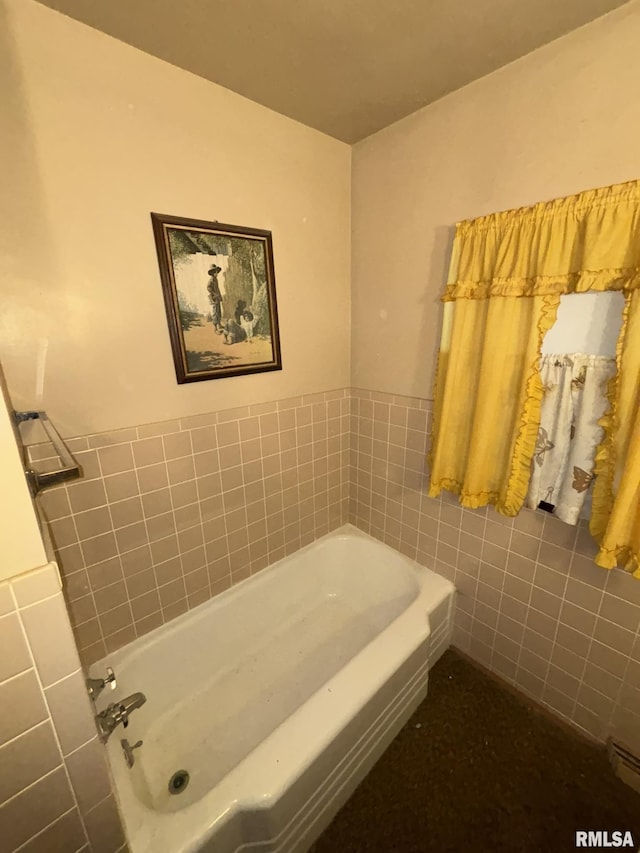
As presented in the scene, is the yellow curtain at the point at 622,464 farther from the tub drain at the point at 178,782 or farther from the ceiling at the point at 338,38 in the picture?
the tub drain at the point at 178,782

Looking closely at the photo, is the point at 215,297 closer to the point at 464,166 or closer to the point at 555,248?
the point at 464,166

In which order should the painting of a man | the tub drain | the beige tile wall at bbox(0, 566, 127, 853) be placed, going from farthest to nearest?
1. the painting of a man
2. the tub drain
3. the beige tile wall at bbox(0, 566, 127, 853)

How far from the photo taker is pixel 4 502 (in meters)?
0.47

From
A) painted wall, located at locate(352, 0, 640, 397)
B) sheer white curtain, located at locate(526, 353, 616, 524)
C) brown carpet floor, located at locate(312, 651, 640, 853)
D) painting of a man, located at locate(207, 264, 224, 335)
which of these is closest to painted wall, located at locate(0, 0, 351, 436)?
painting of a man, located at locate(207, 264, 224, 335)

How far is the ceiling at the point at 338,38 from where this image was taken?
0.86m

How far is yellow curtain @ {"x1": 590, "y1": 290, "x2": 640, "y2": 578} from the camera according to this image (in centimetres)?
89

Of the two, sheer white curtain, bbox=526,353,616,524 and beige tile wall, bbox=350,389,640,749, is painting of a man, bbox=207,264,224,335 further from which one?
sheer white curtain, bbox=526,353,616,524

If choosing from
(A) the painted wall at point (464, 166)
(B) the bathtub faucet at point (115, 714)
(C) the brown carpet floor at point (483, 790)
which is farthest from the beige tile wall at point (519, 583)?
(B) the bathtub faucet at point (115, 714)

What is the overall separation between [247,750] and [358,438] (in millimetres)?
1347

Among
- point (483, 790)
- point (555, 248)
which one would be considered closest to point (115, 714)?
point (483, 790)

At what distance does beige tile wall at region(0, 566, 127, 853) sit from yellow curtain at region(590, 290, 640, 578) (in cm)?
130

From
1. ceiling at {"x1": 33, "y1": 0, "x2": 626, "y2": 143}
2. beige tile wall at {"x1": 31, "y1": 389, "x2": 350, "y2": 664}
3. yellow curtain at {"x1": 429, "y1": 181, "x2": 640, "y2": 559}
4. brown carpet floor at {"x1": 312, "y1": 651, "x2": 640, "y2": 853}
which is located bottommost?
brown carpet floor at {"x1": 312, "y1": 651, "x2": 640, "y2": 853}

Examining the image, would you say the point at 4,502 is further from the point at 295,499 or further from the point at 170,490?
the point at 295,499

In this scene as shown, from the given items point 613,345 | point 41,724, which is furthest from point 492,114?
point 41,724
